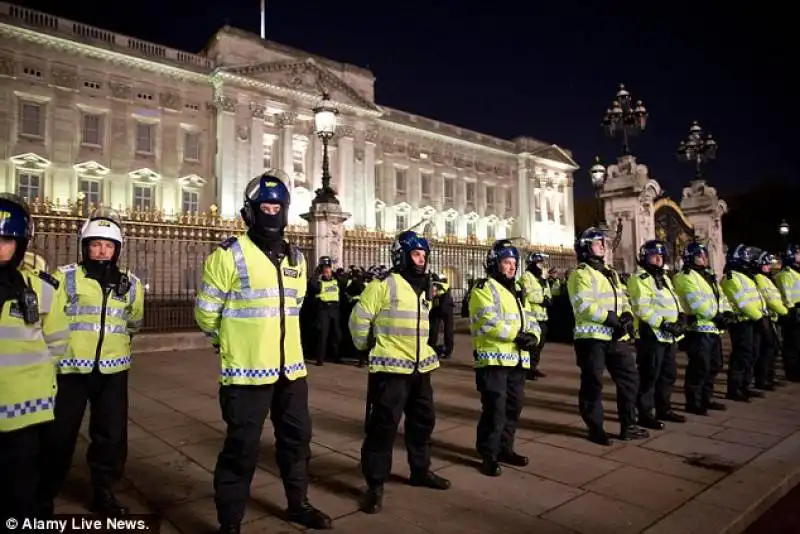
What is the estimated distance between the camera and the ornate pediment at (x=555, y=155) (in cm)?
5716

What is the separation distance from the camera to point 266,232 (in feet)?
11.1

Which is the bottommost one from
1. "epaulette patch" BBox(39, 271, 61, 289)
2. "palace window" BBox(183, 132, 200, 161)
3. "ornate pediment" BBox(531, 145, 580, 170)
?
"epaulette patch" BBox(39, 271, 61, 289)

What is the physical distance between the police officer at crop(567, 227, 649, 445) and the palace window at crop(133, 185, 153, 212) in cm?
3369

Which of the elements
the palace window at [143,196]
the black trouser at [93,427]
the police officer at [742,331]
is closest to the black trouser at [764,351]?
the police officer at [742,331]

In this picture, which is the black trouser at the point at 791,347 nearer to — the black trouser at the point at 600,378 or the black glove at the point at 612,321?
the black trouser at the point at 600,378

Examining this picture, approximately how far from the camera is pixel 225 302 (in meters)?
3.28

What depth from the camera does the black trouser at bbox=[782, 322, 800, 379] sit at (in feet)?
28.3

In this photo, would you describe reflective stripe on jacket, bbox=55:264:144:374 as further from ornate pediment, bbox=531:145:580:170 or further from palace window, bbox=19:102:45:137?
ornate pediment, bbox=531:145:580:170

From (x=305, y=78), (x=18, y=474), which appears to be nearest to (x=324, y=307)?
(x=18, y=474)

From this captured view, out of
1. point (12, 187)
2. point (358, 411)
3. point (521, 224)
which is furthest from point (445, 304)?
point (521, 224)

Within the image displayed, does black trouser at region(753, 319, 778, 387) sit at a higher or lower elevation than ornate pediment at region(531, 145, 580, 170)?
lower

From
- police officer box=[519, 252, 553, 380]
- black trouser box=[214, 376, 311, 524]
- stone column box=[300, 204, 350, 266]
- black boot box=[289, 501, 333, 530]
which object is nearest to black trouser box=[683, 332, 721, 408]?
police officer box=[519, 252, 553, 380]

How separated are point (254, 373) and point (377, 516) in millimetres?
1328

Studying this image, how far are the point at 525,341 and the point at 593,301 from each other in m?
1.21
